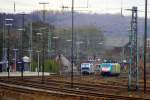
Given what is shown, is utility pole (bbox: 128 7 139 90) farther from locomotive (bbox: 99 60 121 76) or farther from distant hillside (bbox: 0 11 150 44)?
locomotive (bbox: 99 60 121 76)

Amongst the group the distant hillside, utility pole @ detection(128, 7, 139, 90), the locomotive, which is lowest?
the locomotive

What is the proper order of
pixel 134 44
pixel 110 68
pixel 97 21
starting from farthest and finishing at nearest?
1. pixel 97 21
2. pixel 110 68
3. pixel 134 44

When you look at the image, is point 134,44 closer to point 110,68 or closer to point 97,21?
point 110,68

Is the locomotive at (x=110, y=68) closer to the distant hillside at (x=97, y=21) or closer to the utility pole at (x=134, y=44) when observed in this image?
the distant hillside at (x=97, y=21)

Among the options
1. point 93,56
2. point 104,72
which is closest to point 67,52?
point 93,56

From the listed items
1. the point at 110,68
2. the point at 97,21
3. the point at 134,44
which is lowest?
the point at 110,68

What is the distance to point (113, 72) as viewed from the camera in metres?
74.0

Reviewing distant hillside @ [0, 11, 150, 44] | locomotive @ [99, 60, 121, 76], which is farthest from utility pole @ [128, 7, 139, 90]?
locomotive @ [99, 60, 121, 76]

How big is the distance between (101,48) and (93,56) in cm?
239

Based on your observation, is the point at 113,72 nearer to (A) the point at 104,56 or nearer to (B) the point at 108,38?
(B) the point at 108,38

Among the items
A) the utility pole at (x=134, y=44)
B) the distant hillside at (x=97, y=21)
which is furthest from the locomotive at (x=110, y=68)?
the utility pole at (x=134, y=44)

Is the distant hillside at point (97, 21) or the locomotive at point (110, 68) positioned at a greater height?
the distant hillside at point (97, 21)

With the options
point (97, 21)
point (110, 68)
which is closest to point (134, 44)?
point (110, 68)

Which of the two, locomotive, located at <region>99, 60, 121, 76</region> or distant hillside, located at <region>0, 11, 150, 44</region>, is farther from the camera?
distant hillside, located at <region>0, 11, 150, 44</region>
